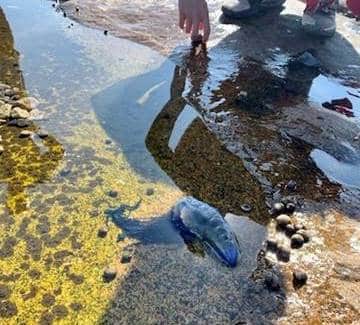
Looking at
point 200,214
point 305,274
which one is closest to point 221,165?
point 200,214

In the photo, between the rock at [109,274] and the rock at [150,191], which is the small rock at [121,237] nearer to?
the rock at [109,274]

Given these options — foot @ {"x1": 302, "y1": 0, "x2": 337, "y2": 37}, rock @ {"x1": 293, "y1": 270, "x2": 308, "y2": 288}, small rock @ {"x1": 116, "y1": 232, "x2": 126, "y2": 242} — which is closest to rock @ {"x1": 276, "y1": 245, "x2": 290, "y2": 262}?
rock @ {"x1": 293, "y1": 270, "x2": 308, "y2": 288}

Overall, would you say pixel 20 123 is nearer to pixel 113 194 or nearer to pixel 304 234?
pixel 113 194

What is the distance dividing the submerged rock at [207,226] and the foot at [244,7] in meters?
3.63

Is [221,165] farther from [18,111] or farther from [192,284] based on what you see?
[18,111]

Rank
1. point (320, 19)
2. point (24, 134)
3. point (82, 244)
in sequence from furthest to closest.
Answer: point (320, 19) < point (24, 134) < point (82, 244)

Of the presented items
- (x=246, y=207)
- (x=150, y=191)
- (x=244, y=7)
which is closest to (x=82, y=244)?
(x=150, y=191)

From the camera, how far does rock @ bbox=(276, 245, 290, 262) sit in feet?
8.37

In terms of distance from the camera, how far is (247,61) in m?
4.83

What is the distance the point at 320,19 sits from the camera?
5.44 m

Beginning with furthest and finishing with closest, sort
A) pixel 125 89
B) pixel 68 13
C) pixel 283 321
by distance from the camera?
1. pixel 68 13
2. pixel 125 89
3. pixel 283 321

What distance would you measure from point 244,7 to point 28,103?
3.18 metres

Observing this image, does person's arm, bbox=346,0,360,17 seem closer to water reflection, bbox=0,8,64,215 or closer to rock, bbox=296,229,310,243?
rock, bbox=296,229,310,243

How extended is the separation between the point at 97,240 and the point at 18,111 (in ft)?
5.19
